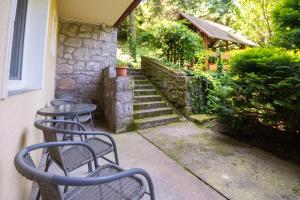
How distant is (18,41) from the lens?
190cm

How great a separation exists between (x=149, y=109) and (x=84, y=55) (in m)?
2.04

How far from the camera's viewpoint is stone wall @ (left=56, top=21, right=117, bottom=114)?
4.71m

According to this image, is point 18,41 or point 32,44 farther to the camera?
point 32,44

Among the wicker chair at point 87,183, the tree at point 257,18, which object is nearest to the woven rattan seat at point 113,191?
the wicker chair at point 87,183

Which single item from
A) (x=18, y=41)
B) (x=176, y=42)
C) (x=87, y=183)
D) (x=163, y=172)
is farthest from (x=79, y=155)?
(x=176, y=42)

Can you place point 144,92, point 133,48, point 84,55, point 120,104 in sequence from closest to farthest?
point 120,104
point 84,55
point 144,92
point 133,48

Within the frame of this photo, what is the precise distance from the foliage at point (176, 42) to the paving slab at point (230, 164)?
3.00 meters

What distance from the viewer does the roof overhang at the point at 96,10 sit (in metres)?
3.83

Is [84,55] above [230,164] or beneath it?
above

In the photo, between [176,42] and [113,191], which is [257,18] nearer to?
[176,42]

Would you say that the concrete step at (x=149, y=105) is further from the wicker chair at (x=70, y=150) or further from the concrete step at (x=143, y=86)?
the wicker chair at (x=70, y=150)

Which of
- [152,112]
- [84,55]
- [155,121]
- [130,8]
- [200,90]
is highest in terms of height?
[130,8]

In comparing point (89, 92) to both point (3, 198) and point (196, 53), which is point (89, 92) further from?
point (3, 198)

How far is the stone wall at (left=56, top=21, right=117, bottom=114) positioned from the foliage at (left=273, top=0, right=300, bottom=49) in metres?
3.63
